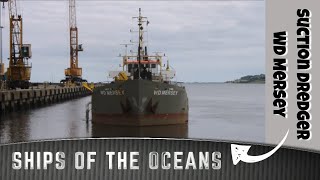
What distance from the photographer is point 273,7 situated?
95.0 ft

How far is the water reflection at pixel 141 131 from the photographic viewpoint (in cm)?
5055

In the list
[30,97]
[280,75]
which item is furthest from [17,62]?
[280,75]

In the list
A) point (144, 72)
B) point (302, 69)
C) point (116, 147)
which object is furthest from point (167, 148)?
point (144, 72)

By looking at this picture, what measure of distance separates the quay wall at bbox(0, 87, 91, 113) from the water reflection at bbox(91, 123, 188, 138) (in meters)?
27.1

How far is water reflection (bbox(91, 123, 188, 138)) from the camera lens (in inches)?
1990

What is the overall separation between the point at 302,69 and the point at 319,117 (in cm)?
260

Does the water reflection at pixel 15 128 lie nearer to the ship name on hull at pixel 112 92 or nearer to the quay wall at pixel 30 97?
the quay wall at pixel 30 97

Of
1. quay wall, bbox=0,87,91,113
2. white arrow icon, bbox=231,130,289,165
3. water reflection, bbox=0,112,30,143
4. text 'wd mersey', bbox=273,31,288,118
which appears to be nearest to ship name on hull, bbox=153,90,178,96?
water reflection, bbox=0,112,30,143

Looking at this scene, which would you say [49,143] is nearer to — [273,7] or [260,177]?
[260,177]

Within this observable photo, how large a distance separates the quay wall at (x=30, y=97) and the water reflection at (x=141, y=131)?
27068 millimetres

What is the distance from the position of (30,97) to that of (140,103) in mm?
48211

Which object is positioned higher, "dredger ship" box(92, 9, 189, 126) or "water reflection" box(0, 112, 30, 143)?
"dredger ship" box(92, 9, 189, 126)

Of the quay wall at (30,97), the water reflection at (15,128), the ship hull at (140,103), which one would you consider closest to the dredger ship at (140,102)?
the ship hull at (140,103)

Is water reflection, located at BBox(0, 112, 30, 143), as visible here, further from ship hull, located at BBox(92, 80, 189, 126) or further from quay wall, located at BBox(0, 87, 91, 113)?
ship hull, located at BBox(92, 80, 189, 126)
